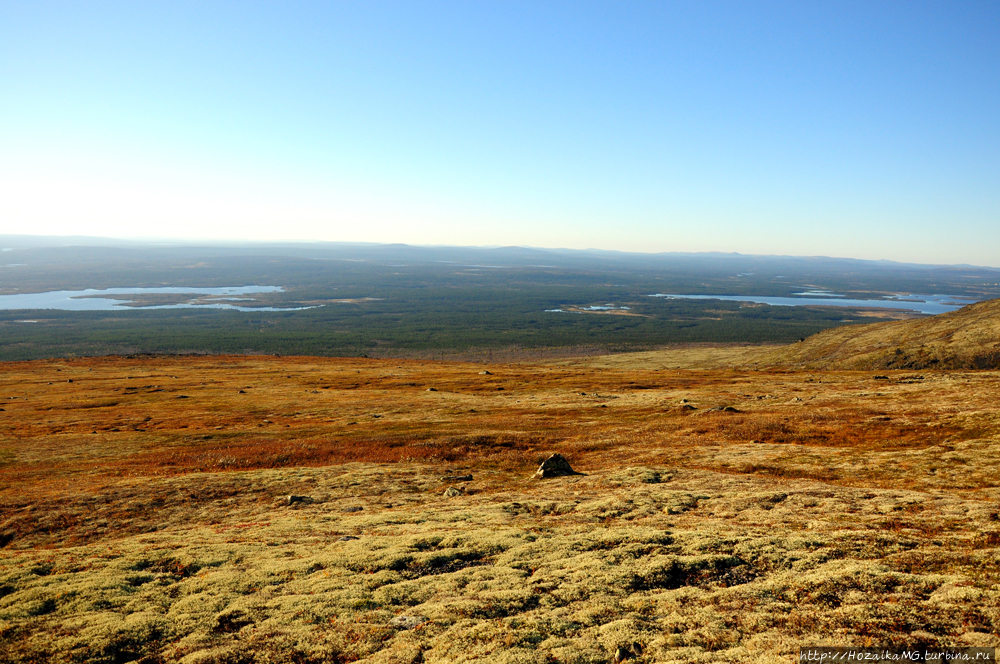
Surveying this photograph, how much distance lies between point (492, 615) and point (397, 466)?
25103 mm

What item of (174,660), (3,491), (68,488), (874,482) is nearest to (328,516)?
(174,660)

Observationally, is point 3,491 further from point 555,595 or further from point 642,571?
point 642,571

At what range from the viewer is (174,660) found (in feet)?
44.1

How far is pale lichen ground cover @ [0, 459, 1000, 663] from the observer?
13203mm

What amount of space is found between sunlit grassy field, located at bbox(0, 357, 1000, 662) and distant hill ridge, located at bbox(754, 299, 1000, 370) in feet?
132

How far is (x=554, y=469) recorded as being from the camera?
3503 centimetres

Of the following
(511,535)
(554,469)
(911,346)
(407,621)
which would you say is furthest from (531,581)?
(911,346)

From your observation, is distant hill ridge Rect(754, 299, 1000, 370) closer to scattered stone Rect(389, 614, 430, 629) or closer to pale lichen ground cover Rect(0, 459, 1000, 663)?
pale lichen ground cover Rect(0, 459, 1000, 663)

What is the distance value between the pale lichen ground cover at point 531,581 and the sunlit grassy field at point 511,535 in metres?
0.10

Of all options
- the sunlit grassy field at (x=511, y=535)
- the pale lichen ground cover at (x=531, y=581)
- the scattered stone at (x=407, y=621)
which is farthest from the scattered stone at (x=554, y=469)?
the scattered stone at (x=407, y=621)

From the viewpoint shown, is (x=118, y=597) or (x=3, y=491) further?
(x=3, y=491)

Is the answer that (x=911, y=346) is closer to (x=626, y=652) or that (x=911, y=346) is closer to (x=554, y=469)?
(x=554, y=469)

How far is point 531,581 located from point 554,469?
18015 mm

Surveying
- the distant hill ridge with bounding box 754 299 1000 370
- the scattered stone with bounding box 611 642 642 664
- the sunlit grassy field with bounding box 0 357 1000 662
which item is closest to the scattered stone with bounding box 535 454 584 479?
the sunlit grassy field with bounding box 0 357 1000 662
